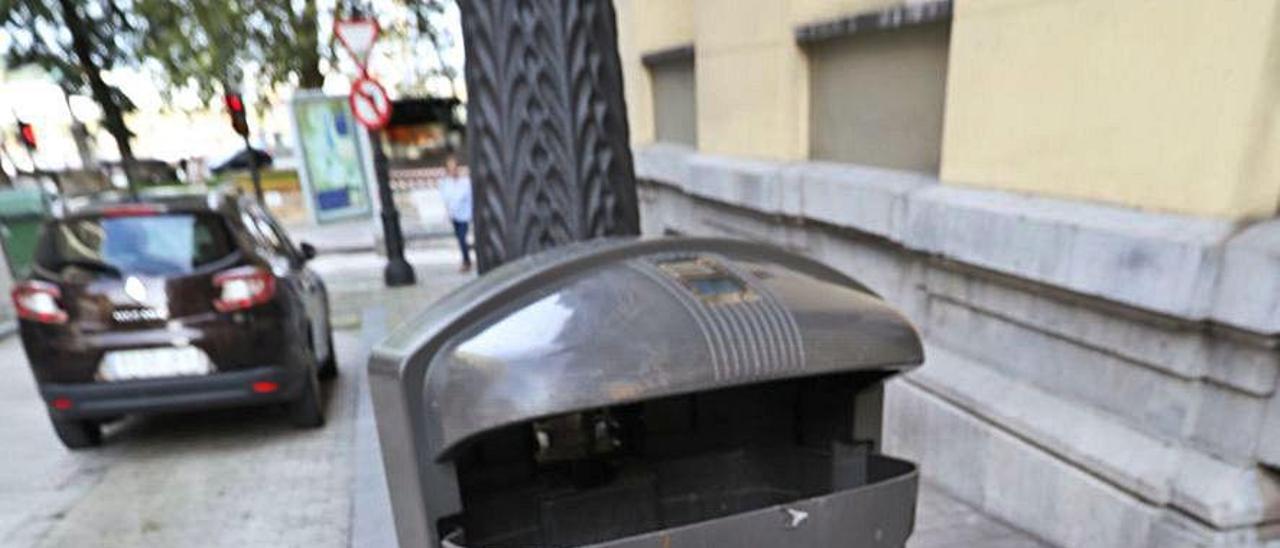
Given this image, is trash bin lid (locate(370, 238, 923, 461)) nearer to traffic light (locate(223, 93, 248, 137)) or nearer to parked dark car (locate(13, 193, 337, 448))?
parked dark car (locate(13, 193, 337, 448))

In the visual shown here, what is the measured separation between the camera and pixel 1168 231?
2.34 meters

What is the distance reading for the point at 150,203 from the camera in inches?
181

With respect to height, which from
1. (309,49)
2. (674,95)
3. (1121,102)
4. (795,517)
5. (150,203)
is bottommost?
(795,517)

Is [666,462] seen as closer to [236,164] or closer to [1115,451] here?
[1115,451]

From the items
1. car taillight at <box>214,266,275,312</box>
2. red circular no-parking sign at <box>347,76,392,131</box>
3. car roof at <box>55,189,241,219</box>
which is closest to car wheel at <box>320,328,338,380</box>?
car taillight at <box>214,266,275,312</box>

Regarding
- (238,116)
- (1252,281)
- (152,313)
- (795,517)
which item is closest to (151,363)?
(152,313)

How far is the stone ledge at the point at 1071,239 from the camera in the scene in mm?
2115

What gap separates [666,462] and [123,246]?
14.0ft

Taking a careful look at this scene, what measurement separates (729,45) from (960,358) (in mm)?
2878

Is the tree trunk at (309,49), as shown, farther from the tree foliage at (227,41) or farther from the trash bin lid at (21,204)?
the trash bin lid at (21,204)

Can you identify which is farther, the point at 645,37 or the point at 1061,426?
the point at 645,37

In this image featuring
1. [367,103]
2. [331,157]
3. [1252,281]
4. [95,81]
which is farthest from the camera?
[331,157]

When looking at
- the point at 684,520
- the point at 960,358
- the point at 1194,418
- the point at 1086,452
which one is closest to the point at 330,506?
the point at 684,520

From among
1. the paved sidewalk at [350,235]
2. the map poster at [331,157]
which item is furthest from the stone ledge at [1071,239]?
the map poster at [331,157]
